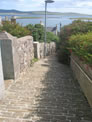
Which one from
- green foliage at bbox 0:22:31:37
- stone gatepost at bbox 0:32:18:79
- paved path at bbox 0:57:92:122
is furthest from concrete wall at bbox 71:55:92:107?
green foliage at bbox 0:22:31:37

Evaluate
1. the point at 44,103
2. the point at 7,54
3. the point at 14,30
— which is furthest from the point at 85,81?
the point at 14,30

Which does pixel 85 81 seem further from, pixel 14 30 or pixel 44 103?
pixel 14 30

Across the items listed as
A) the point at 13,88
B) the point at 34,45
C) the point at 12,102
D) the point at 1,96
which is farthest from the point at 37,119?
the point at 34,45

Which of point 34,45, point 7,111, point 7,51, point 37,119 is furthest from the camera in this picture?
point 34,45

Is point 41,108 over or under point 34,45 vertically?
under

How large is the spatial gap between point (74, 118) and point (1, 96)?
7.50 ft

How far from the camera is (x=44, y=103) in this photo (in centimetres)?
437

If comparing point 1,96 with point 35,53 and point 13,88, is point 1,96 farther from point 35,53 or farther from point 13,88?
point 35,53

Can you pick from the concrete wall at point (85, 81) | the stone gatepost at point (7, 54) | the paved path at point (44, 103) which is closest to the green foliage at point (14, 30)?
the stone gatepost at point (7, 54)

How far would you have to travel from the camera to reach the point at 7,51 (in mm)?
5637

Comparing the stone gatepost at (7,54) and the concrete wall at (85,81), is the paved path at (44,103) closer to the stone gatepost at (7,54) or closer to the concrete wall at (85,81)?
the concrete wall at (85,81)

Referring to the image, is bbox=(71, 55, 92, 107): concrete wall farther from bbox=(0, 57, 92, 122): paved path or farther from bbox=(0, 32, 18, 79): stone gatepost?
bbox=(0, 32, 18, 79): stone gatepost

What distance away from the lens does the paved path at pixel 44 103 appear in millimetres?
3656

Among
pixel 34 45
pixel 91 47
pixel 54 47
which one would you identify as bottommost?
pixel 54 47
